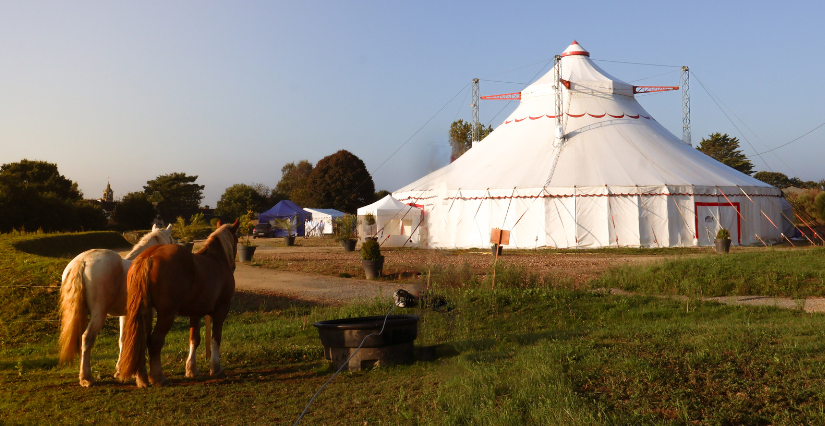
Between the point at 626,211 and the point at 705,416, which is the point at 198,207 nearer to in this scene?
the point at 626,211

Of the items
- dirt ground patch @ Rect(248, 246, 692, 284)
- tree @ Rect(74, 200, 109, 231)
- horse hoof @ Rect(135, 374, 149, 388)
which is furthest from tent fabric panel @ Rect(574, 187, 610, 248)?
tree @ Rect(74, 200, 109, 231)

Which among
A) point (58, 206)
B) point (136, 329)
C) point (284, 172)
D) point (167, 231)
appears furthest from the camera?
point (284, 172)

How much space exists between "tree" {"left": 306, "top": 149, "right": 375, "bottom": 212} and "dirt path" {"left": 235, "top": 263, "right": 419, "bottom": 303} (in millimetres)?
41422

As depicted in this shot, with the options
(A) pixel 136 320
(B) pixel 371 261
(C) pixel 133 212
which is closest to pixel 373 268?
(B) pixel 371 261

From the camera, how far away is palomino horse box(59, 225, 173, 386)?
5.30 m

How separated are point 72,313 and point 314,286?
7496mm

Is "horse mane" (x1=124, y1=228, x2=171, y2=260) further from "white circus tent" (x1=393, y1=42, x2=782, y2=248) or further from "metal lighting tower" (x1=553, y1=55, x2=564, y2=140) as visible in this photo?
"metal lighting tower" (x1=553, y1=55, x2=564, y2=140)

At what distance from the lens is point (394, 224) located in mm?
25125

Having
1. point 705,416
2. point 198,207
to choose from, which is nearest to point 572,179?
point 705,416

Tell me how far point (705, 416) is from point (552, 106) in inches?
948

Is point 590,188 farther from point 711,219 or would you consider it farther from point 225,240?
point 225,240

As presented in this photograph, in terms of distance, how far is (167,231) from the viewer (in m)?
6.48

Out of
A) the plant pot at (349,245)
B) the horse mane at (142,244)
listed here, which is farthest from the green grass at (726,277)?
the plant pot at (349,245)

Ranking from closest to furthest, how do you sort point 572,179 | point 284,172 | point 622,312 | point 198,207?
1. point 622,312
2. point 572,179
3. point 198,207
4. point 284,172
